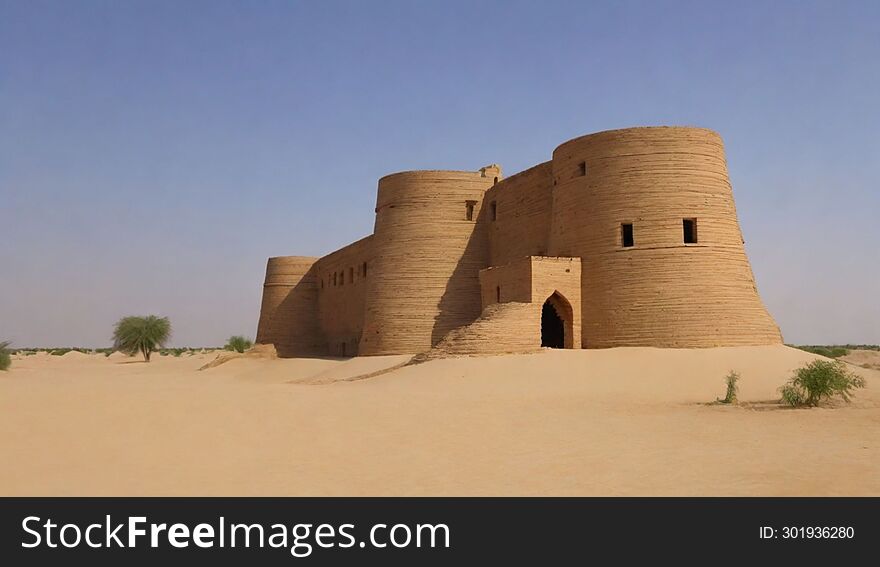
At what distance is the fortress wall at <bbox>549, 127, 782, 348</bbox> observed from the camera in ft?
69.2

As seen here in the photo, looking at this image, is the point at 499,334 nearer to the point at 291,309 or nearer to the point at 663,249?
the point at 663,249

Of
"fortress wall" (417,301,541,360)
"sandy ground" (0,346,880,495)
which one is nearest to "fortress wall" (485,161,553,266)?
"fortress wall" (417,301,541,360)

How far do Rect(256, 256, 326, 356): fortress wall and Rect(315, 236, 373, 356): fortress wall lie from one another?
0.64 metres

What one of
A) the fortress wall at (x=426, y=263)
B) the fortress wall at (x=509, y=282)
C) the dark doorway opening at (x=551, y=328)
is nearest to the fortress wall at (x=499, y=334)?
the fortress wall at (x=509, y=282)

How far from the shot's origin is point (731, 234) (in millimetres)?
22297

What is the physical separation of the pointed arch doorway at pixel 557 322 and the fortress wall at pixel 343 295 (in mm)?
9616

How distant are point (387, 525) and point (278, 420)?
515 centimetres

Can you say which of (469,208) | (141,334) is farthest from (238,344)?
(469,208)

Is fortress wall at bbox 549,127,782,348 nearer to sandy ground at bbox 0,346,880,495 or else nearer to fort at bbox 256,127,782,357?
fort at bbox 256,127,782,357

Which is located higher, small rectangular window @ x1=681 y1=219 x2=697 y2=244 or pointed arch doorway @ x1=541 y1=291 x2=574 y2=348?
small rectangular window @ x1=681 y1=219 x2=697 y2=244

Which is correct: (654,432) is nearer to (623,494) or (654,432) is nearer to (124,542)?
(623,494)

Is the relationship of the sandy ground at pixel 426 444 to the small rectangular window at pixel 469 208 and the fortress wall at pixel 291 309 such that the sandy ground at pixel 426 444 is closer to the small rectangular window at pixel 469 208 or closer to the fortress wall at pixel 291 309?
the small rectangular window at pixel 469 208

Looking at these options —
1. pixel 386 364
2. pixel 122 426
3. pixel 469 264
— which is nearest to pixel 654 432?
pixel 122 426

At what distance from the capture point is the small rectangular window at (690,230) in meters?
21.9
